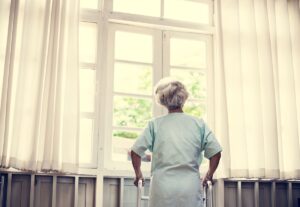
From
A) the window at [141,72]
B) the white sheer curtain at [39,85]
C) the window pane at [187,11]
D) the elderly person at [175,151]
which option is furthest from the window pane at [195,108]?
the elderly person at [175,151]

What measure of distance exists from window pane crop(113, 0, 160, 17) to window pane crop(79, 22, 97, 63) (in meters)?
0.29

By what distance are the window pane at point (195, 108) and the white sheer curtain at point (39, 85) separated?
989 mm

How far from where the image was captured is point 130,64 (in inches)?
150

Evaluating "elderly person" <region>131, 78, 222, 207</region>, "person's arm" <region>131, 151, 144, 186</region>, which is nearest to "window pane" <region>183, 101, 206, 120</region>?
"elderly person" <region>131, 78, 222, 207</region>

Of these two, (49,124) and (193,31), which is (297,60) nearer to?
(193,31)

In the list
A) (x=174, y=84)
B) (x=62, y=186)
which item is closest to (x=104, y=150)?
(x=62, y=186)

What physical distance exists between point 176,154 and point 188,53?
1719 millimetres

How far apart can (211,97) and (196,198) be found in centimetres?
165

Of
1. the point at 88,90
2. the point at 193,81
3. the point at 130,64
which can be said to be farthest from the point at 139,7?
the point at 88,90

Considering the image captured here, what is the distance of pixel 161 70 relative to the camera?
12.7ft

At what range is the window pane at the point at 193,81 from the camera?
13.0 ft

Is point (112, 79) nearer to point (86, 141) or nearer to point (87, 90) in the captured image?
point (87, 90)

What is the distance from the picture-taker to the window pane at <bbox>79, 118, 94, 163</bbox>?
3521 mm

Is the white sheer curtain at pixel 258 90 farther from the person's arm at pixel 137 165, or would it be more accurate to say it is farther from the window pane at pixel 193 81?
the person's arm at pixel 137 165
